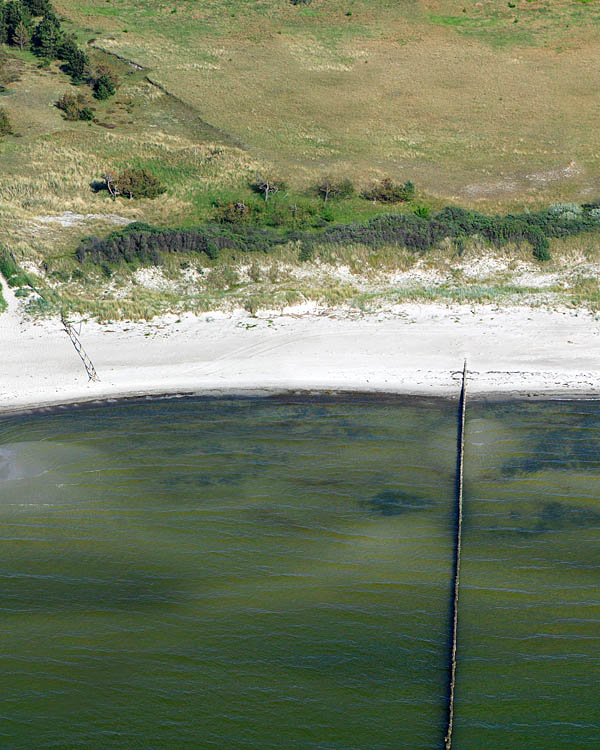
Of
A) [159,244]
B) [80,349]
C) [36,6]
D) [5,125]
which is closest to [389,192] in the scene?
[159,244]

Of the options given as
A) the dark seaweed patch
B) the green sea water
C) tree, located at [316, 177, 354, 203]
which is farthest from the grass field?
the dark seaweed patch

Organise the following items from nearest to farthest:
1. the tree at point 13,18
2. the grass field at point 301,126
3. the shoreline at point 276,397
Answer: the shoreline at point 276,397
the grass field at point 301,126
the tree at point 13,18

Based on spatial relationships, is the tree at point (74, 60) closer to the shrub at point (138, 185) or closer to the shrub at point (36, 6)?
the shrub at point (36, 6)

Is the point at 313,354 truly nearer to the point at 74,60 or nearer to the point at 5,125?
the point at 5,125

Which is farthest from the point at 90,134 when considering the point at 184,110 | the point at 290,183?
the point at 290,183

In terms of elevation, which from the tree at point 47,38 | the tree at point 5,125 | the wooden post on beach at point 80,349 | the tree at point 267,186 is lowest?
the tree at point 267,186

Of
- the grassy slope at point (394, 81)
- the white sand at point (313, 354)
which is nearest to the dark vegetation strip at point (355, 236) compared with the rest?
the white sand at point (313, 354)
